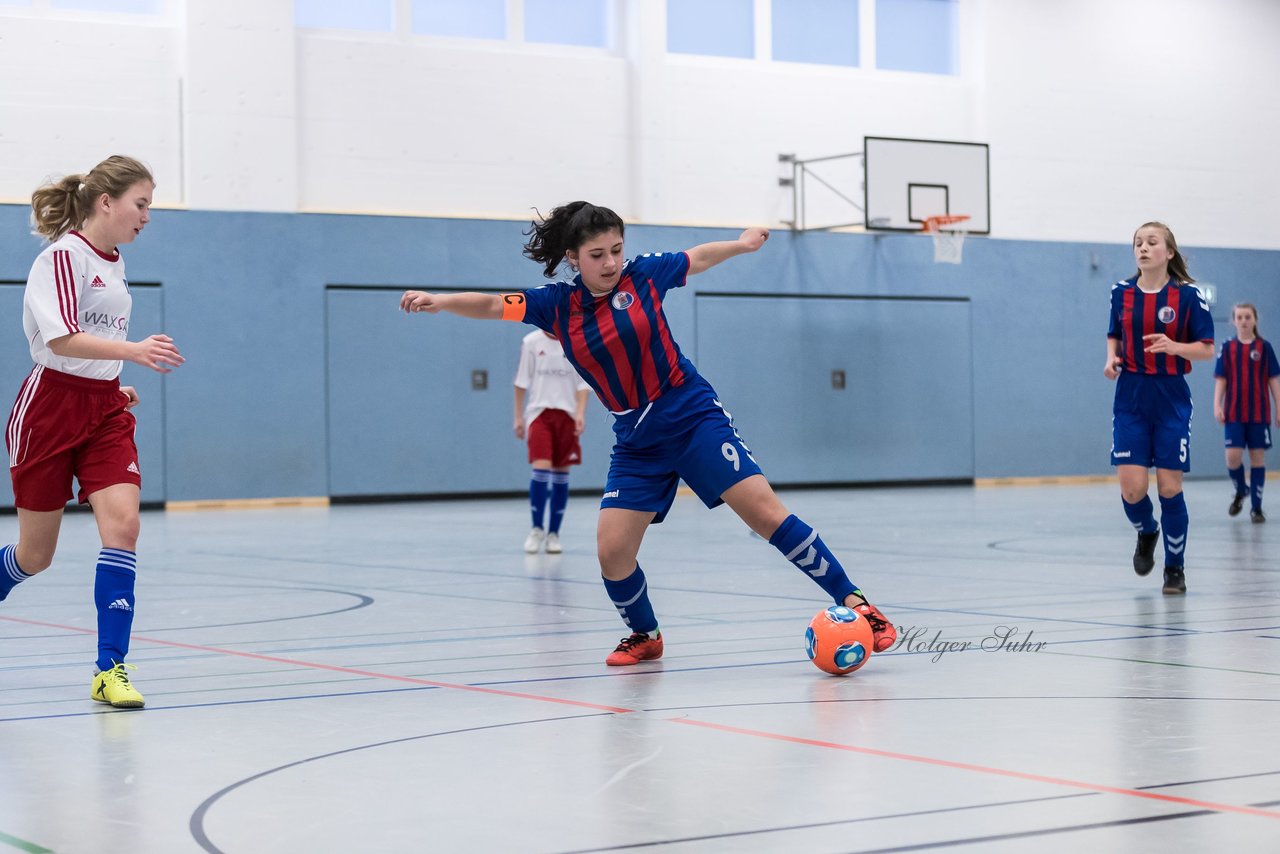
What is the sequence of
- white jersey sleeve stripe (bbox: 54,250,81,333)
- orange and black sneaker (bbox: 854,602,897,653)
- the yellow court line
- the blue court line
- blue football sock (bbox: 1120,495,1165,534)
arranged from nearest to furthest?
1. the blue court line
2. white jersey sleeve stripe (bbox: 54,250,81,333)
3. orange and black sneaker (bbox: 854,602,897,653)
4. blue football sock (bbox: 1120,495,1165,534)
5. the yellow court line

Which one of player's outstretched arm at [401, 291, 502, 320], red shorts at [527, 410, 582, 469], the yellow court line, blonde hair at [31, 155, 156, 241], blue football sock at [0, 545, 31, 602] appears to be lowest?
the yellow court line

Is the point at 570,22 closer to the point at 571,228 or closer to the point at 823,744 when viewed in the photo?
the point at 571,228

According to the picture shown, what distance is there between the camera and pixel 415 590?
931cm

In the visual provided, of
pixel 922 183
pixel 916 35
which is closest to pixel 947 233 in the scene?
pixel 922 183

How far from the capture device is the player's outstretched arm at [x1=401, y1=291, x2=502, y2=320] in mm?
5625

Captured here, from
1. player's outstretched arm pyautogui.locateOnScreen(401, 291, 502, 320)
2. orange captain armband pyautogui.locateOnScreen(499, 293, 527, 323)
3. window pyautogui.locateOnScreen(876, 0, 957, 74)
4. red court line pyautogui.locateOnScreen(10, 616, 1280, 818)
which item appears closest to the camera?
red court line pyautogui.locateOnScreen(10, 616, 1280, 818)

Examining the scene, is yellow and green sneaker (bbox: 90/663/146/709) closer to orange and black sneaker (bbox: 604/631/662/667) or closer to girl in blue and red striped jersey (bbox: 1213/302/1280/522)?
orange and black sneaker (bbox: 604/631/662/667)

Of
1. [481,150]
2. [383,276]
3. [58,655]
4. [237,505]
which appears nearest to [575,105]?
[481,150]

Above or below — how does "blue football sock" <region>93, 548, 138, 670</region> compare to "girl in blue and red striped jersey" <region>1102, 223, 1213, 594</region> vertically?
below

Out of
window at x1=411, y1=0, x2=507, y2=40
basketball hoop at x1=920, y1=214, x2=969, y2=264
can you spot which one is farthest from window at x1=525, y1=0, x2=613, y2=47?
basketball hoop at x1=920, y1=214, x2=969, y2=264

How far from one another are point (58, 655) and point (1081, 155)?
22.6 m

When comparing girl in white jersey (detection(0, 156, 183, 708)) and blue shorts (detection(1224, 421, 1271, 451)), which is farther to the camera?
blue shorts (detection(1224, 421, 1271, 451))

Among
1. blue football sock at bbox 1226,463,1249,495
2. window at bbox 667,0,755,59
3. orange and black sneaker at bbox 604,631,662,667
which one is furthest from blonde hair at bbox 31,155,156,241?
window at bbox 667,0,755,59

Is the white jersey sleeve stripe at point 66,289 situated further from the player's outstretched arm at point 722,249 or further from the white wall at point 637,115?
the white wall at point 637,115
